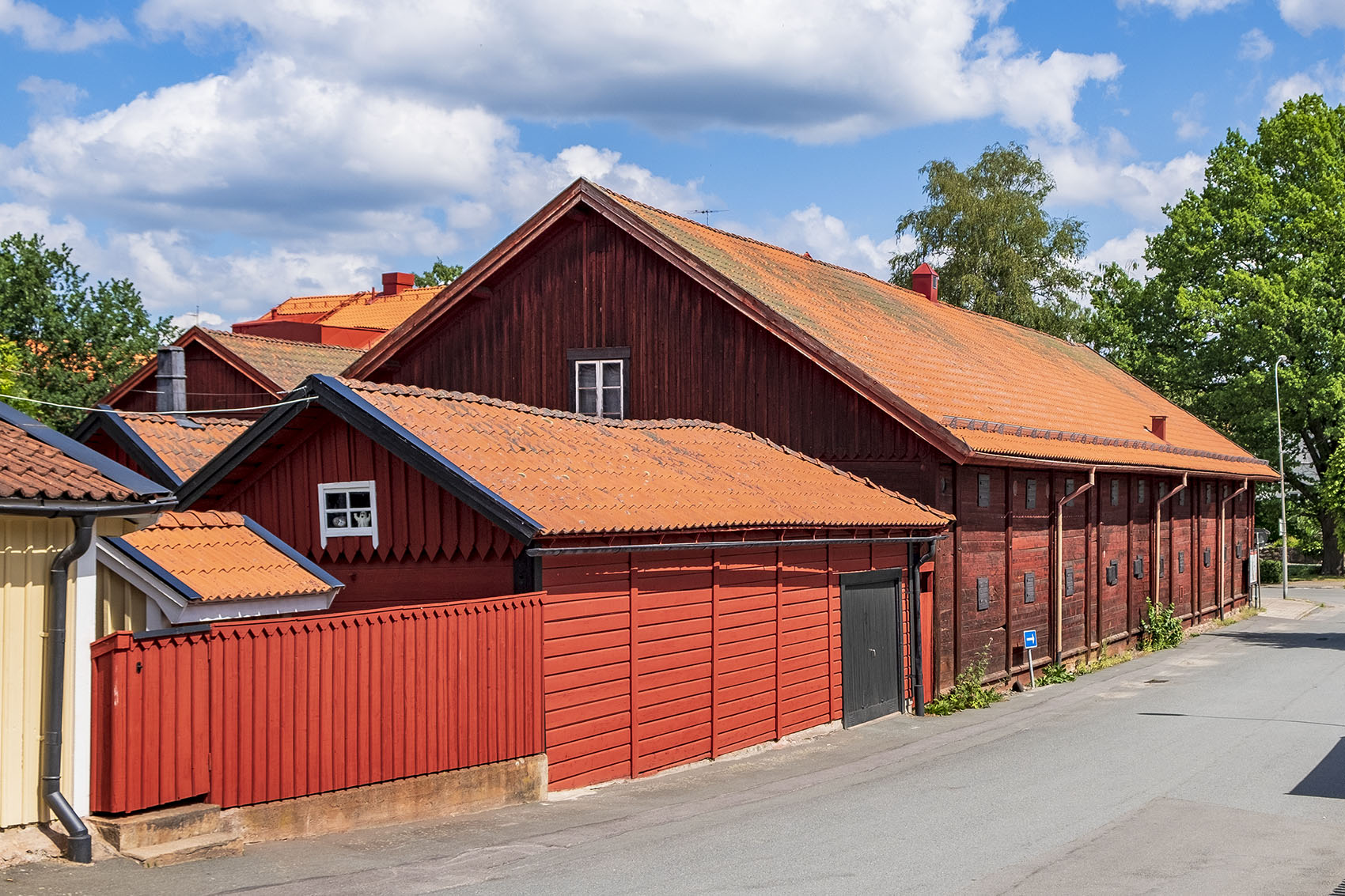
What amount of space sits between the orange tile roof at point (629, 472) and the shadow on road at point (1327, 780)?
6054 mm

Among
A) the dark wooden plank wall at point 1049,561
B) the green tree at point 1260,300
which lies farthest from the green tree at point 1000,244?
the dark wooden plank wall at point 1049,561

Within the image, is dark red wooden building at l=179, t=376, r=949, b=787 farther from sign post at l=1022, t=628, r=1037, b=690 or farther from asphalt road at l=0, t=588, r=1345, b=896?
sign post at l=1022, t=628, r=1037, b=690

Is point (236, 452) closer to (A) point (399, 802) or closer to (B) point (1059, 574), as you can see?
A: (A) point (399, 802)

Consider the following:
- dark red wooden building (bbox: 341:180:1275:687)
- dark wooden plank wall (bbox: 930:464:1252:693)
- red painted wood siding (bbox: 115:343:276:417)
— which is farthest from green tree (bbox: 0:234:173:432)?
dark wooden plank wall (bbox: 930:464:1252:693)

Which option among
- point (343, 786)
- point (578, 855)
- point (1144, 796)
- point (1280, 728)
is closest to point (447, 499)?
point (343, 786)

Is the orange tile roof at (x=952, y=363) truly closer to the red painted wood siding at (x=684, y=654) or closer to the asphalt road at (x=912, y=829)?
the red painted wood siding at (x=684, y=654)

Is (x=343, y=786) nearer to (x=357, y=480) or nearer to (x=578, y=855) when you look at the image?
(x=578, y=855)

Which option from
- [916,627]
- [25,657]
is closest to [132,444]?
[25,657]

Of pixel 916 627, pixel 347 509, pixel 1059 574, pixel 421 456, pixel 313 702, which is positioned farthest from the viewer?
pixel 1059 574

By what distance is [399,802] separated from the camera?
1187cm

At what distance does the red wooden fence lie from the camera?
33.1 feet

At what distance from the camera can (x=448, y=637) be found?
1248cm

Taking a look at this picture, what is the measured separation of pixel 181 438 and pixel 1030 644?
14.4 meters

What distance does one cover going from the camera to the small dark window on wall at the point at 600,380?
2348cm
